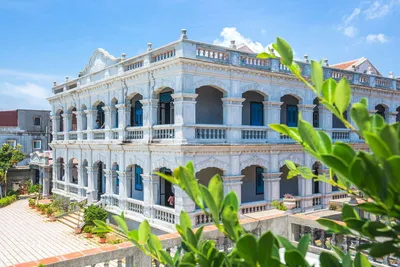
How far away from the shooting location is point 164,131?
44.3ft

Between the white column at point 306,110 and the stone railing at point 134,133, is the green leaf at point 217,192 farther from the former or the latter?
the white column at point 306,110

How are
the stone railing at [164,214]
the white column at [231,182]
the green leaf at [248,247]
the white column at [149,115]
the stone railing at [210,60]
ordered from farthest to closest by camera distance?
the white column at [149,115]
the white column at [231,182]
the stone railing at [164,214]
the stone railing at [210,60]
the green leaf at [248,247]

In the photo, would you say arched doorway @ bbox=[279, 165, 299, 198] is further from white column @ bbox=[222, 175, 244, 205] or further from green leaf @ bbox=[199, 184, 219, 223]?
green leaf @ bbox=[199, 184, 219, 223]

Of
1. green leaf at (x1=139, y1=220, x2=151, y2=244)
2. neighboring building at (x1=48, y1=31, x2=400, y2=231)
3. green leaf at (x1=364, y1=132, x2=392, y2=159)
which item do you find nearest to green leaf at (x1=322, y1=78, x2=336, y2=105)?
green leaf at (x1=364, y1=132, x2=392, y2=159)

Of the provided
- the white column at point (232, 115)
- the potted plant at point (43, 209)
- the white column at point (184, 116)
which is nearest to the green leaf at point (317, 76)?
the white column at point (184, 116)

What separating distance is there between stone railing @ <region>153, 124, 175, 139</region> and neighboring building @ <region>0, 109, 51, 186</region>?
1910 cm

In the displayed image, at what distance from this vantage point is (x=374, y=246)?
1231mm

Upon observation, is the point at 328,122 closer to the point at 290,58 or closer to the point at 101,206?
the point at 101,206

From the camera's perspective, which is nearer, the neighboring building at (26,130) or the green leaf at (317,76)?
the green leaf at (317,76)

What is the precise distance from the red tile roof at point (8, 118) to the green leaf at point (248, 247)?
34.6 m

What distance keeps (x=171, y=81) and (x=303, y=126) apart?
462 inches

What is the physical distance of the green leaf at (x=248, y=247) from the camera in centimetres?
122

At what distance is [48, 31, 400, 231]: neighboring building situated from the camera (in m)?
12.7

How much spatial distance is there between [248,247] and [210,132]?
11.9 meters
